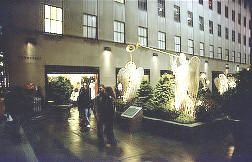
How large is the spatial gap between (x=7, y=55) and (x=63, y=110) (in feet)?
15.6

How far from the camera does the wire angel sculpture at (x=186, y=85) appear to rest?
11.9m

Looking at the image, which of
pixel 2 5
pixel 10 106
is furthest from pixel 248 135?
pixel 2 5

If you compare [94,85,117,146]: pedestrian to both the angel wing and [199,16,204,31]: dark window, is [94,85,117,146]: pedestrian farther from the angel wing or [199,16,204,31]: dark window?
[199,16,204,31]: dark window

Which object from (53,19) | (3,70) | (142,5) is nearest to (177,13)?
(142,5)

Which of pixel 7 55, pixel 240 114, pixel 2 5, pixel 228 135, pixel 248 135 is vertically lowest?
pixel 228 135

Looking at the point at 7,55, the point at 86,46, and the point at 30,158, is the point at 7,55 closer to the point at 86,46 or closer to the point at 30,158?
the point at 86,46

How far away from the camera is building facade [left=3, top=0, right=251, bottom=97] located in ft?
61.5

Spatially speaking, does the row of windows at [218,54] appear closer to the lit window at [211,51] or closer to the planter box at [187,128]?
the lit window at [211,51]

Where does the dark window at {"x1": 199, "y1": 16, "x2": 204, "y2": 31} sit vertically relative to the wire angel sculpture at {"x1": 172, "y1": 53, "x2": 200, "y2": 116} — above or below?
above

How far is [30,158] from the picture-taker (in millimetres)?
8023

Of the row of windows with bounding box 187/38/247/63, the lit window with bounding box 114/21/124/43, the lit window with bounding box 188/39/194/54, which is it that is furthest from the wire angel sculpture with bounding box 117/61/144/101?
the lit window with bounding box 188/39/194/54

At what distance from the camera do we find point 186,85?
1229 cm

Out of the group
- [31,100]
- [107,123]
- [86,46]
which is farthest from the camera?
[86,46]

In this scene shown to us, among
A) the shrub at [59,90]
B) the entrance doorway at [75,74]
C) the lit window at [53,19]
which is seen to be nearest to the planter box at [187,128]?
the entrance doorway at [75,74]
